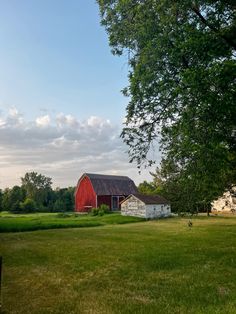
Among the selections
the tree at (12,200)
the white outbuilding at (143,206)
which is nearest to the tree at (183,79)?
the white outbuilding at (143,206)

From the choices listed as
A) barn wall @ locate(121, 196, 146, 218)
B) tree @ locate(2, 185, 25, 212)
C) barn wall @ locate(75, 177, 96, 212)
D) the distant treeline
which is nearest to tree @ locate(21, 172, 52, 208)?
the distant treeline

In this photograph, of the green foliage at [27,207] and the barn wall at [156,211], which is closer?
the barn wall at [156,211]

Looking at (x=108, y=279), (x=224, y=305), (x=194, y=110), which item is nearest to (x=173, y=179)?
(x=194, y=110)

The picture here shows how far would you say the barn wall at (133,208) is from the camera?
5134cm

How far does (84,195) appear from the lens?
218 feet

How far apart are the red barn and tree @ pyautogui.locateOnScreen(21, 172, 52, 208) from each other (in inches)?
1186

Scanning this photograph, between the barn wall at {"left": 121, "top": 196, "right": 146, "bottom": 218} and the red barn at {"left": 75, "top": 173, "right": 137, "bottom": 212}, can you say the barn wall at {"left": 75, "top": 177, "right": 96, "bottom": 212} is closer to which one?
the red barn at {"left": 75, "top": 173, "right": 137, "bottom": 212}

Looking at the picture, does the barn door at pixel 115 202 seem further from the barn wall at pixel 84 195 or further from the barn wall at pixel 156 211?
the barn wall at pixel 156 211

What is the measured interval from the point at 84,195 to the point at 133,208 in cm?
1655

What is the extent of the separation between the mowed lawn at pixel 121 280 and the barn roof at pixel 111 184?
146 feet

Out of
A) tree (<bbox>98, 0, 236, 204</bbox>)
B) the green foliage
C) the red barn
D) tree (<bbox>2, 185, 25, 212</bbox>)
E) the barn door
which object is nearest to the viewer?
tree (<bbox>98, 0, 236, 204</bbox>)

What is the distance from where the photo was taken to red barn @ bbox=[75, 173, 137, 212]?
63.6 metres

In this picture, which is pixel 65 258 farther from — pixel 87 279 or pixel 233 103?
pixel 233 103

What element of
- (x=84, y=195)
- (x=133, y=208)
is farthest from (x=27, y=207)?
(x=133, y=208)
